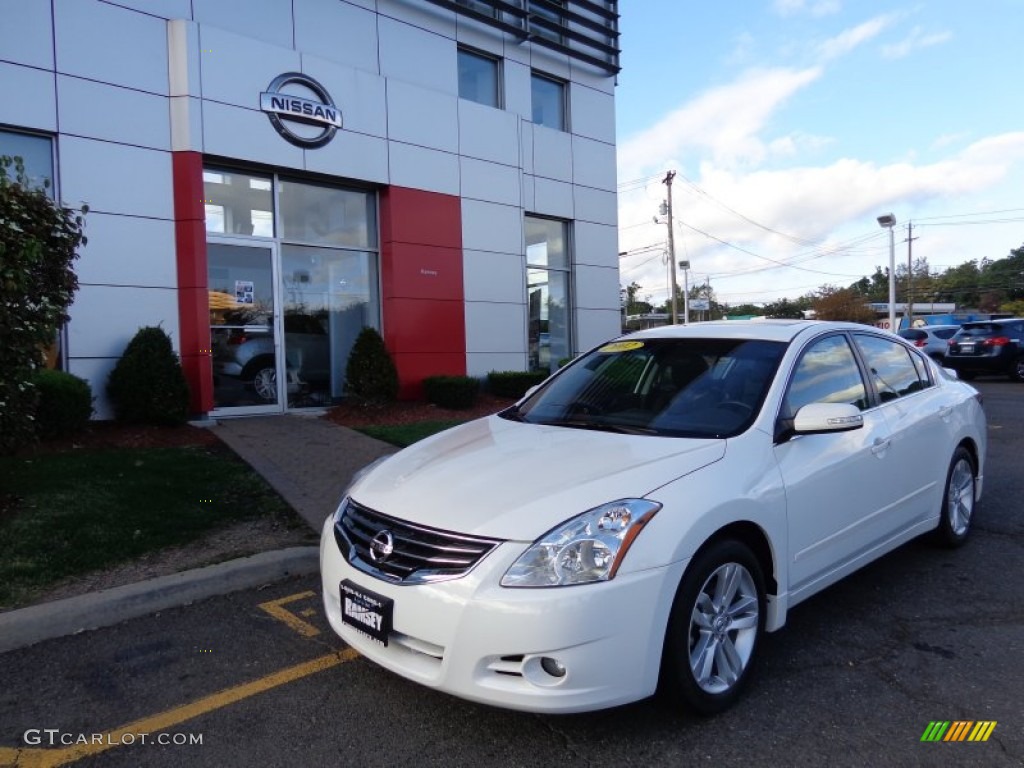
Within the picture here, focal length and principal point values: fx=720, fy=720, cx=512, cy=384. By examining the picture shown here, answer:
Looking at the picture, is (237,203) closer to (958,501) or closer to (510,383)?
(510,383)

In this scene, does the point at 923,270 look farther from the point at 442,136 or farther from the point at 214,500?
the point at 214,500

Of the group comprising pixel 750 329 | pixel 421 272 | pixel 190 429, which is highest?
pixel 421 272

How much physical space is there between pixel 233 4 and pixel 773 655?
10773 mm

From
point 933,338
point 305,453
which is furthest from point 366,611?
point 933,338

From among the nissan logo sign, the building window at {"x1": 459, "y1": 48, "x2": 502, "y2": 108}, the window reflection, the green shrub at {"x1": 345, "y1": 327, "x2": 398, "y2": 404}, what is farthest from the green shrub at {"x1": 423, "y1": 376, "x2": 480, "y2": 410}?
the building window at {"x1": 459, "y1": 48, "x2": 502, "y2": 108}

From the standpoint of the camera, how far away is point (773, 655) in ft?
11.2

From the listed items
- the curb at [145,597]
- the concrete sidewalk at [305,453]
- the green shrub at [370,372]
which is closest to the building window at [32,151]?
the concrete sidewalk at [305,453]

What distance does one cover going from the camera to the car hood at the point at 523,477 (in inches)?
106

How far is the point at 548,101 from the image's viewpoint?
14.8 metres

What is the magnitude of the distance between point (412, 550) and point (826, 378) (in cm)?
250

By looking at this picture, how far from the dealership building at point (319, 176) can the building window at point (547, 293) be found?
5 cm

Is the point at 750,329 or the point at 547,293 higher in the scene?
the point at 547,293

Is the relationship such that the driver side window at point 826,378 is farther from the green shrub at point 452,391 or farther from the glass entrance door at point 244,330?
the glass entrance door at point 244,330

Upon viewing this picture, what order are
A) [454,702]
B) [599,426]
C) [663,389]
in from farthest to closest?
[663,389] → [599,426] → [454,702]
